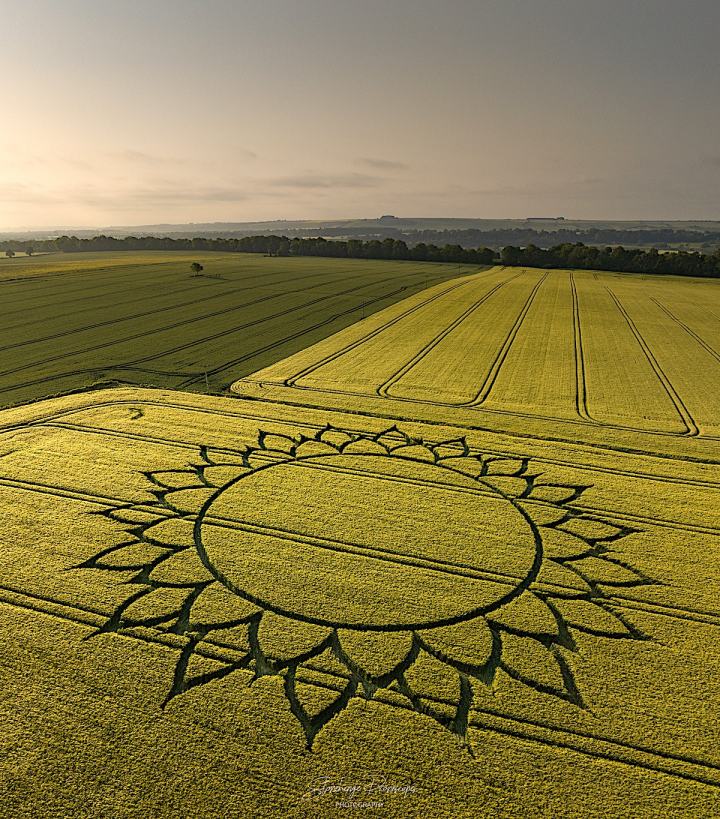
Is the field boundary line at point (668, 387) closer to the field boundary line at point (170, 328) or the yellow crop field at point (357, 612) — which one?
the yellow crop field at point (357, 612)

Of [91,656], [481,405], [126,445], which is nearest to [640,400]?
[481,405]

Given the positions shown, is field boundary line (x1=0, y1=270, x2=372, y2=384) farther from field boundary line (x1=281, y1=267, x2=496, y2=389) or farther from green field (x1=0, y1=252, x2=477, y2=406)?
field boundary line (x1=281, y1=267, x2=496, y2=389)

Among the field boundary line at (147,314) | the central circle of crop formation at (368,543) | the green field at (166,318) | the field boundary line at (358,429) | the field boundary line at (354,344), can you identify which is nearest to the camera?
the central circle of crop formation at (368,543)

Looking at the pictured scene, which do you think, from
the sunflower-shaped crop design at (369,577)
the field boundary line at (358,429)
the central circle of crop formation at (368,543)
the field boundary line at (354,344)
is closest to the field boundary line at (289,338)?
the field boundary line at (358,429)

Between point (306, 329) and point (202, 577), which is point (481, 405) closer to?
point (202, 577)

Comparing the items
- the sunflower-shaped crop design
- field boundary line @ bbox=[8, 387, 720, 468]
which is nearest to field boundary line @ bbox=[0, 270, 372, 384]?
field boundary line @ bbox=[8, 387, 720, 468]

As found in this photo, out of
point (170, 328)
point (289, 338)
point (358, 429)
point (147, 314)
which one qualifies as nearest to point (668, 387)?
point (358, 429)
